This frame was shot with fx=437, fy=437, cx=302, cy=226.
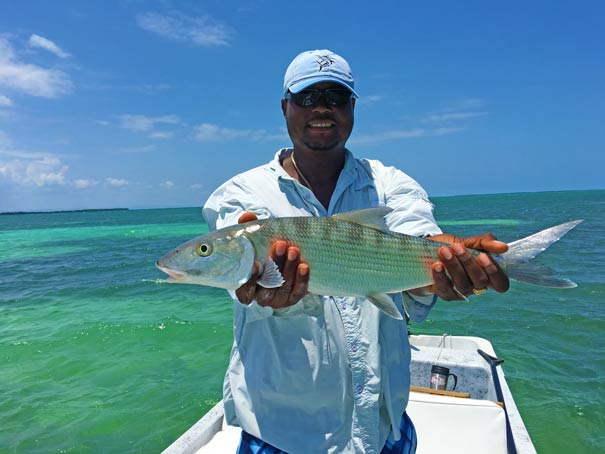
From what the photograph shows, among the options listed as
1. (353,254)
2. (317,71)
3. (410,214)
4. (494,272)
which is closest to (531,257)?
(494,272)

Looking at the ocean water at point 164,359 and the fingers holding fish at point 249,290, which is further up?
the fingers holding fish at point 249,290

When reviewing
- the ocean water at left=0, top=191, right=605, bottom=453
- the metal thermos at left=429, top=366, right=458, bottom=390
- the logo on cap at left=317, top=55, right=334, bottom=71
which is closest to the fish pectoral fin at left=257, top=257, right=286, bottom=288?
the logo on cap at left=317, top=55, right=334, bottom=71

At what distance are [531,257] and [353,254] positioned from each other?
115 cm

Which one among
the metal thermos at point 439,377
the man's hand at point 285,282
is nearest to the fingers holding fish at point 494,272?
the man's hand at point 285,282

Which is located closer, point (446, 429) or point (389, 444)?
point (389, 444)

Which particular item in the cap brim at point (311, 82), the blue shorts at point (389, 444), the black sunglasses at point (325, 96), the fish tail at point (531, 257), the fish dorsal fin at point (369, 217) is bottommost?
the blue shorts at point (389, 444)

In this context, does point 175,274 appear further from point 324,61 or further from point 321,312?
point 324,61

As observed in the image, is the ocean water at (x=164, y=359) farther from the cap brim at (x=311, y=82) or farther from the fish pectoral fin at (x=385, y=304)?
the fish pectoral fin at (x=385, y=304)

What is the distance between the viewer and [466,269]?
9.69ft

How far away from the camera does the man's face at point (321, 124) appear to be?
3.21 m

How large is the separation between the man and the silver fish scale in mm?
95

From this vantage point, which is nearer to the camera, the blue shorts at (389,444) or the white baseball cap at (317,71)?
the blue shorts at (389,444)

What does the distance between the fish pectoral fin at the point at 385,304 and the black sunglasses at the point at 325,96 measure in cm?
142

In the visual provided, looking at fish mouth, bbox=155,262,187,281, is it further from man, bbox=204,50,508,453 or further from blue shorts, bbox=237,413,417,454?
blue shorts, bbox=237,413,417,454
